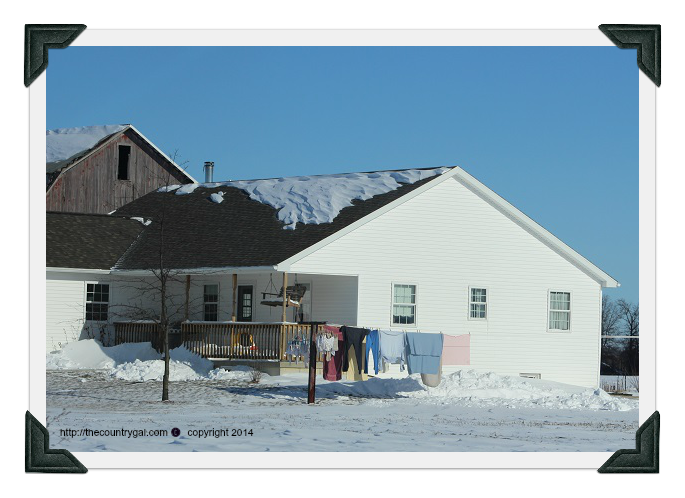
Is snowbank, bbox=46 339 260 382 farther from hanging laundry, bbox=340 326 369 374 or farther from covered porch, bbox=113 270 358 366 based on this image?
hanging laundry, bbox=340 326 369 374

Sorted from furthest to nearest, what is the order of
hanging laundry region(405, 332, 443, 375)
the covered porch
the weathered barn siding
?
the weathered barn siding
the covered porch
hanging laundry region(405, 332, 443, 375)

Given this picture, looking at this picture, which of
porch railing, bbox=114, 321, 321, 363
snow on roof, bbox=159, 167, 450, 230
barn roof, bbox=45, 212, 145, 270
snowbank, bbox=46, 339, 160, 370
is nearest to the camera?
porch railing, bbox=114, 321, 321, 363

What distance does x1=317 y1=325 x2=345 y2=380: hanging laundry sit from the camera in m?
27.6

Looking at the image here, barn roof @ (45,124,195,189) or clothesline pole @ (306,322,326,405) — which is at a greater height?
barn roof @ (45,124,195,189)

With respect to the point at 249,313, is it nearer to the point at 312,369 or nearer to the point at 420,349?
the point at 420,349

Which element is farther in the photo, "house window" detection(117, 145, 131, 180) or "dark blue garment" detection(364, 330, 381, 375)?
"house window" detection(117, 145, 131, 180)

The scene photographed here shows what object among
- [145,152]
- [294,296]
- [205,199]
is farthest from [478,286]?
[145,152]

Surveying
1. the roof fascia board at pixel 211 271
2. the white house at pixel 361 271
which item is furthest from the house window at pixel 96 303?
the roof fascia board at pixel 211 271

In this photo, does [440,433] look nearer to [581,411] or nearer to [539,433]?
[539,433]

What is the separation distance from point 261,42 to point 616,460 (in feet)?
26.0

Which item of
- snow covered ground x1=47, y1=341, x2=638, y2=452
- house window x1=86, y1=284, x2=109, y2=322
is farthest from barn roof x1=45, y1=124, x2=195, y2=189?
snow covered ground x1=47, y1=341, x2=638, y2=452

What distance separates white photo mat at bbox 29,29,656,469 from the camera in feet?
55.7

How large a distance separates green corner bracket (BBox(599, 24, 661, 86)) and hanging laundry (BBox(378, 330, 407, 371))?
11912 mm

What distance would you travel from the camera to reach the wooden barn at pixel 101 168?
43562mm
